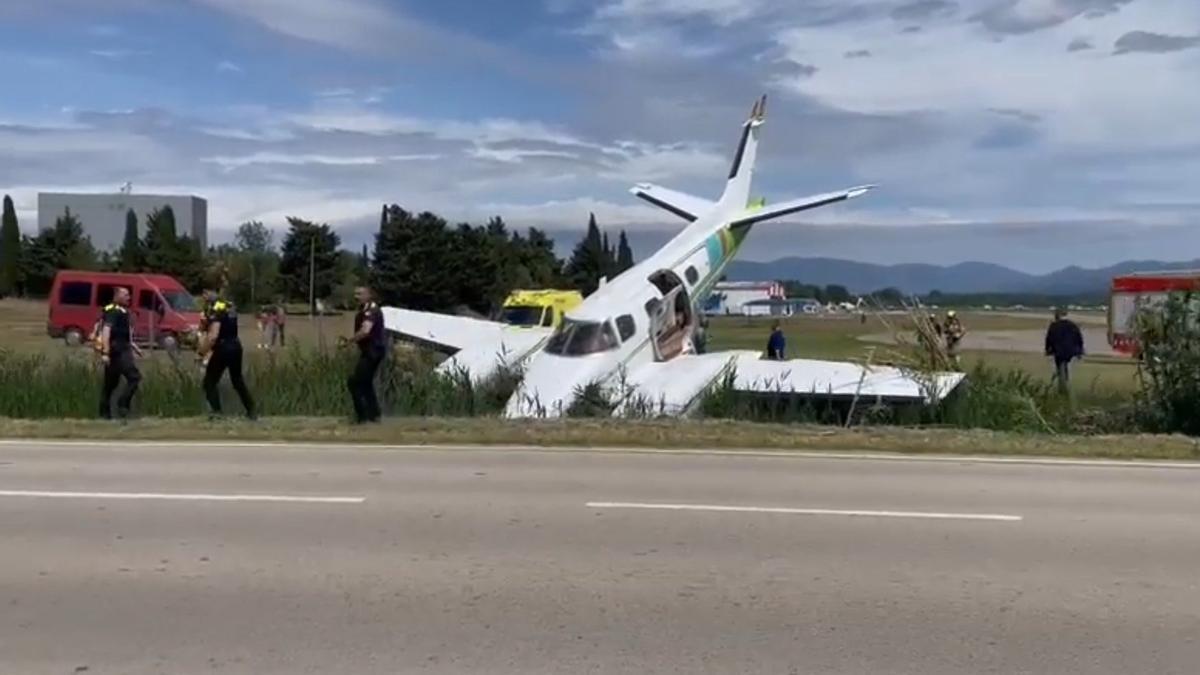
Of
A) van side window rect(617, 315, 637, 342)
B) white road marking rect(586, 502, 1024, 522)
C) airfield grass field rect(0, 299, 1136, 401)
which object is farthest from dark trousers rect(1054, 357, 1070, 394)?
white road marking rect(586, 502, 1024, 522)

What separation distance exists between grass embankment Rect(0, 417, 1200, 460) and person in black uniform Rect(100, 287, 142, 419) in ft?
2.11

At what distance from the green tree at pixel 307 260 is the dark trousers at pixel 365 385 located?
63.3 metres

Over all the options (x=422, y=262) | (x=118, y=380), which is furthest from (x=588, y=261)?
(x=118, y=380)

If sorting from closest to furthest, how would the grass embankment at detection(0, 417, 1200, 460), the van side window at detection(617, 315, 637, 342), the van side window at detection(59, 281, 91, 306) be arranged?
the grass embankment at detection(0, 417, 1200, 460) < the van side window at detection(617, 315, 637, 342) < the van side window at detection(59, 281, 91, 306)

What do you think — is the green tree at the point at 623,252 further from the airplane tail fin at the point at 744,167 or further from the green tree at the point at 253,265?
the airplane tail fin at the point at 744,167

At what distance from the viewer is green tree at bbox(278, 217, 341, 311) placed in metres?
77.7

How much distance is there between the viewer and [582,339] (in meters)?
18.2

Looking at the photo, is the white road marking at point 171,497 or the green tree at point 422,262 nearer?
the white road marking at point 171,497

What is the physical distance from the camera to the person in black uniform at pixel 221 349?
49.0ft

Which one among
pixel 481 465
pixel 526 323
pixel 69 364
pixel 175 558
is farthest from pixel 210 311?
pixel 526 323

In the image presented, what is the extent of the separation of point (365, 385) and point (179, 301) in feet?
89.0

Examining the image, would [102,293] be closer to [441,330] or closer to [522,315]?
[522,315]

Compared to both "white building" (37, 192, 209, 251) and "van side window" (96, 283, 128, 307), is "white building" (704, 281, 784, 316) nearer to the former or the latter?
"white building" (37, 192, 209, 251)

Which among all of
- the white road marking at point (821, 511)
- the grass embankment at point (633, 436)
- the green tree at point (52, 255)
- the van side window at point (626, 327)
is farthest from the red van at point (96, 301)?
the green tree at point (52, 255)
